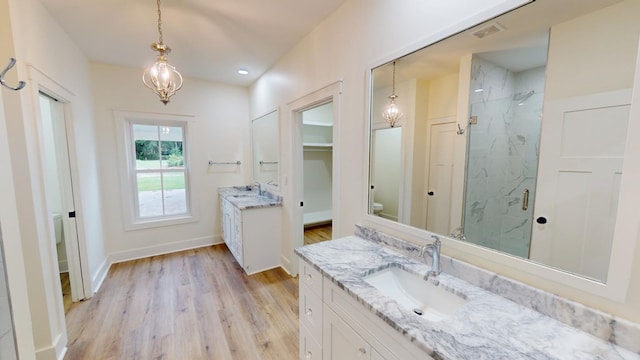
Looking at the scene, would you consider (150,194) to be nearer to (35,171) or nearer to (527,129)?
(35,171)

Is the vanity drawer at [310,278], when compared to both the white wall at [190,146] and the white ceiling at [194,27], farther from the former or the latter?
the white wall at [190,146]

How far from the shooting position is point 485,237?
3.93ft

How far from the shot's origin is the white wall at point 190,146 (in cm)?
329

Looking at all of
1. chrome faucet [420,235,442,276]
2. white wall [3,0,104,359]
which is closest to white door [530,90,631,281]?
chrome faucet [420,235,442,276]

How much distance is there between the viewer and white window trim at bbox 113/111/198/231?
133 inches

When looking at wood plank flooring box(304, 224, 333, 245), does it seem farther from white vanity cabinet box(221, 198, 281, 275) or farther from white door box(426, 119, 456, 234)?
white door box(426, 119, 456, 234)

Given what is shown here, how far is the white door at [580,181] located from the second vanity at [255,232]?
8.57 ft

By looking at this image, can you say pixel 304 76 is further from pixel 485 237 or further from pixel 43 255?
pixel 43 255

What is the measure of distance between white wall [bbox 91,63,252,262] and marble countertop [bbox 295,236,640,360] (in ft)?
11.2

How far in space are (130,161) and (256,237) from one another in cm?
224

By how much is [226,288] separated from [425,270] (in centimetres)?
229

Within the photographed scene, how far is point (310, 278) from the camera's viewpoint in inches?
59.3

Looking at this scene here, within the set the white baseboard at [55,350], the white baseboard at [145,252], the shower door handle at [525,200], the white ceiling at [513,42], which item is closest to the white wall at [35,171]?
the white baseboard at [55,350]

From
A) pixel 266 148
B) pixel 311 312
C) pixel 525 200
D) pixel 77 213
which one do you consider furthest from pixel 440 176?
pixel 77 213
